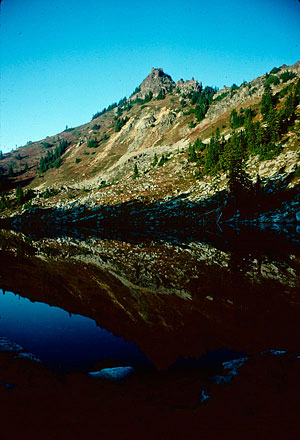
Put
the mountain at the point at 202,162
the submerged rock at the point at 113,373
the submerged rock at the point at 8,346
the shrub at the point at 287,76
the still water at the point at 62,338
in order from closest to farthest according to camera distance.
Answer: the submerged rock at the point at 113,373 → the still water at the point at 62,338 → the submerged rock at the point at 8,346 → the mountain at the point at 202,162 → the shrub at the point at 287,76

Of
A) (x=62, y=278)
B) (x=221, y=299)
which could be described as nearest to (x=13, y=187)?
(x=62, y=278)

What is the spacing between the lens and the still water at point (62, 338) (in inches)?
245

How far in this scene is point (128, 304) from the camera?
32.5ft

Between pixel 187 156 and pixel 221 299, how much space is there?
69.9 meters

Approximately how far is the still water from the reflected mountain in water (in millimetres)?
452

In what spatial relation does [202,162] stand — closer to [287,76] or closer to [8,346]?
[287,76]

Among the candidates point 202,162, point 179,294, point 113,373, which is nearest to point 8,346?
point 113,373

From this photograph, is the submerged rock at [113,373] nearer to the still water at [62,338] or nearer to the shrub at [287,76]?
the still water at [62,338]

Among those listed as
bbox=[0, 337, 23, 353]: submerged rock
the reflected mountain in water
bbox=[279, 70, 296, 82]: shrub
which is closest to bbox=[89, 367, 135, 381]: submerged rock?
the reflected mountain in water

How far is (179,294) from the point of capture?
10859 mm

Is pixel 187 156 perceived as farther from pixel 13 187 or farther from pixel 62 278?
pixel 13 187

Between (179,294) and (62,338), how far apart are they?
574 cm

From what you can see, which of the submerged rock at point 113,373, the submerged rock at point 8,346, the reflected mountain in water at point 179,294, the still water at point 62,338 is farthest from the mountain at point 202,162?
the submerged rock at point 8,346

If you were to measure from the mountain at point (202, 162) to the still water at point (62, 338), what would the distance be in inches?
1556
